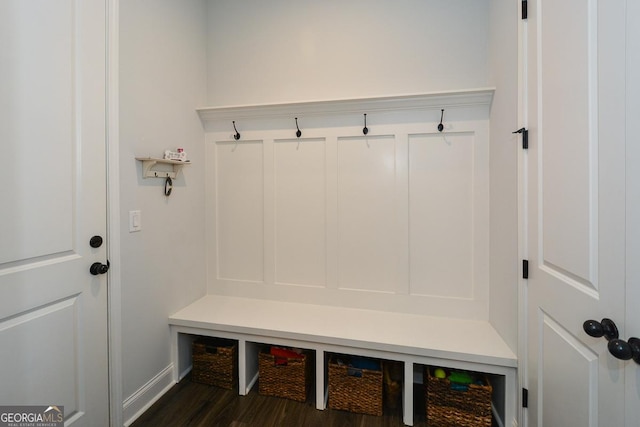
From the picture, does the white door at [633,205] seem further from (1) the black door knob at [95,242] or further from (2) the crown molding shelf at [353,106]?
(1) the black door knob at [95,242]

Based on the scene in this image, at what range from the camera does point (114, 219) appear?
142 cm

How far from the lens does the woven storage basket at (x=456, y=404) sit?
1.48 metres

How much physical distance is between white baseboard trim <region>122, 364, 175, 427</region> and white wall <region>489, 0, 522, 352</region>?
82.6 inches

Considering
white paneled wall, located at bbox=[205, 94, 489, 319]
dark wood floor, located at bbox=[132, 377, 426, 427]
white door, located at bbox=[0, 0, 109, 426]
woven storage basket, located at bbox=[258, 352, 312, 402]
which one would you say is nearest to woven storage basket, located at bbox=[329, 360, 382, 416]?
dark wood floor, located at bbox=[132, 377, 426, 427]

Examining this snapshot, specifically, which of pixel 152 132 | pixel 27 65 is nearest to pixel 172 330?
pixel 152 132

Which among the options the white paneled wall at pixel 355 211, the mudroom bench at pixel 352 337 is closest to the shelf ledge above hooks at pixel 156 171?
the white paneled wall at pixel 355 211

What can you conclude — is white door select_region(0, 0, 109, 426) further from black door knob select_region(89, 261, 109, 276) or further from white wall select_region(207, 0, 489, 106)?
white wall select_region(207, 0, 489, 106)

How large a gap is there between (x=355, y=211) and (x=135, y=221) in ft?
4.50

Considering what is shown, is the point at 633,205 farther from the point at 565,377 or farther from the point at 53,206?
the point at 53,206

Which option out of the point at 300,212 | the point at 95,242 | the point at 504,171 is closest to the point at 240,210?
the point at 300,212

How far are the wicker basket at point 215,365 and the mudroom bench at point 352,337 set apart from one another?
86mm

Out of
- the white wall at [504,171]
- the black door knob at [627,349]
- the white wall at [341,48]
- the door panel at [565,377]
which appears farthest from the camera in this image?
the white wall at [341,48]

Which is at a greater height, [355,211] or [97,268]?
[355,211]

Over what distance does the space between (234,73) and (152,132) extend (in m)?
0.86
